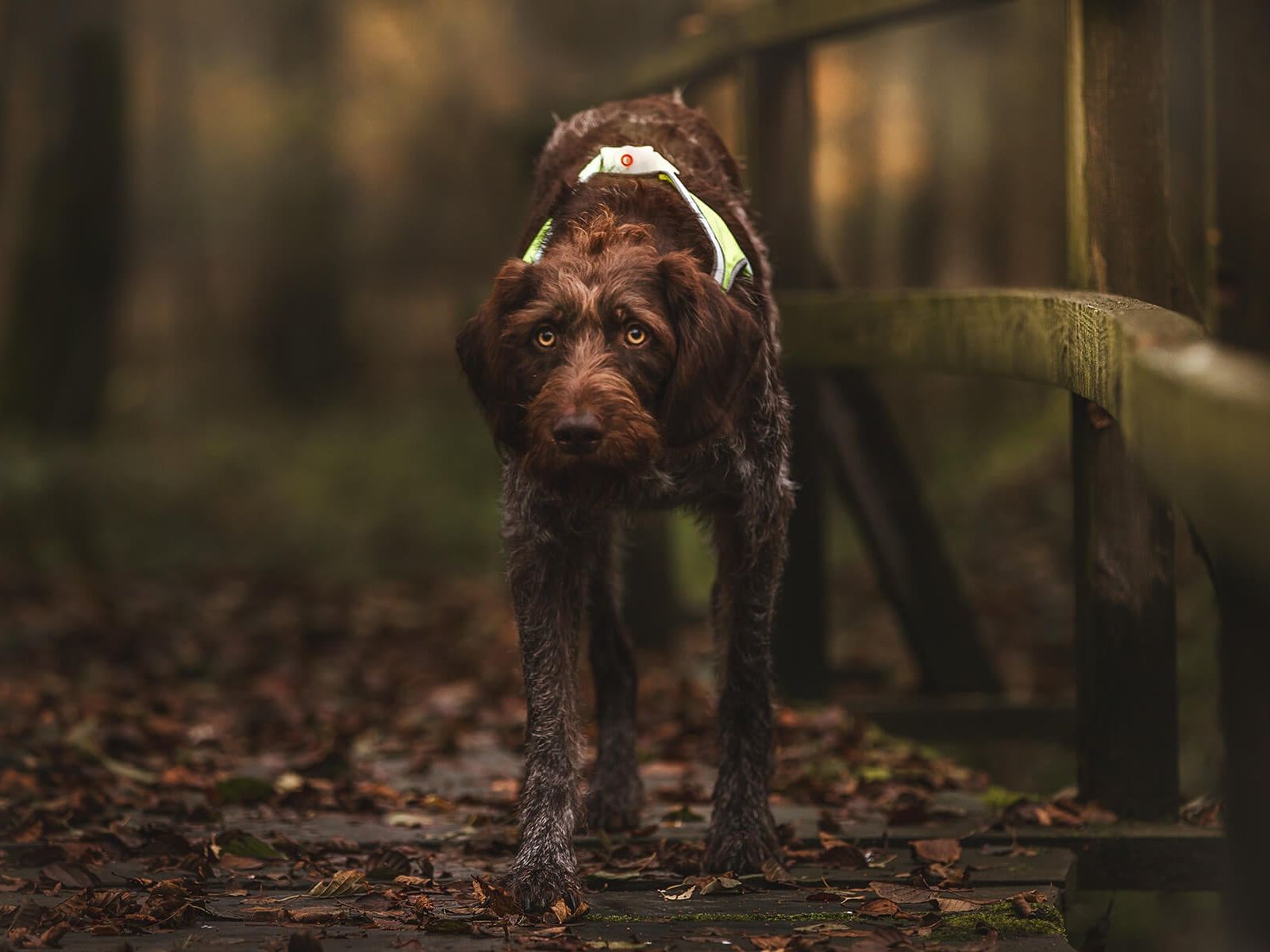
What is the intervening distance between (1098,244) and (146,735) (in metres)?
3.94

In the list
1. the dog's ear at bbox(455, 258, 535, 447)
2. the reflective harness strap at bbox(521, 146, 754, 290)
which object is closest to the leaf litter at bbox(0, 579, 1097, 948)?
the dog's ear at bbox(455, 258, 535, 447)

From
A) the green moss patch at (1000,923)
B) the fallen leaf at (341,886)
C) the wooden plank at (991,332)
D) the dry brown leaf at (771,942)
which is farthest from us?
the fallen leaf at (341,886)

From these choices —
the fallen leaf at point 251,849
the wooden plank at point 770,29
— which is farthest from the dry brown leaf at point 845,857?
the wooden plank at point 770,29

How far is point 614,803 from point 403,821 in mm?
611

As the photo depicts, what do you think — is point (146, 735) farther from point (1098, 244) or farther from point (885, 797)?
point (1098, 244)

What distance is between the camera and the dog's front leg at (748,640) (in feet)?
16.4

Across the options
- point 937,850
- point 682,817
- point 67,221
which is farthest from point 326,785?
point 67,221

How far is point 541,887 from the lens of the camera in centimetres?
438

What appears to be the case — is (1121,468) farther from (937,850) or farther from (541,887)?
(541,887)

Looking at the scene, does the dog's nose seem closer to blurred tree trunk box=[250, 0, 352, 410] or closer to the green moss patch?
the green moss patch

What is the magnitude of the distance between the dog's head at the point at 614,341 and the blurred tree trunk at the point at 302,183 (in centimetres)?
1860

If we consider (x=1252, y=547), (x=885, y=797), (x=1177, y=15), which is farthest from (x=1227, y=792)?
(x=1177, y=15)

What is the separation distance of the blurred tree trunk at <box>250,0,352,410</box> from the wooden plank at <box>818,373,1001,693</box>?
53.2 feet

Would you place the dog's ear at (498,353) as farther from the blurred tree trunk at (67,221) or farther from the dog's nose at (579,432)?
the blurred tree trunk at (67,221)
